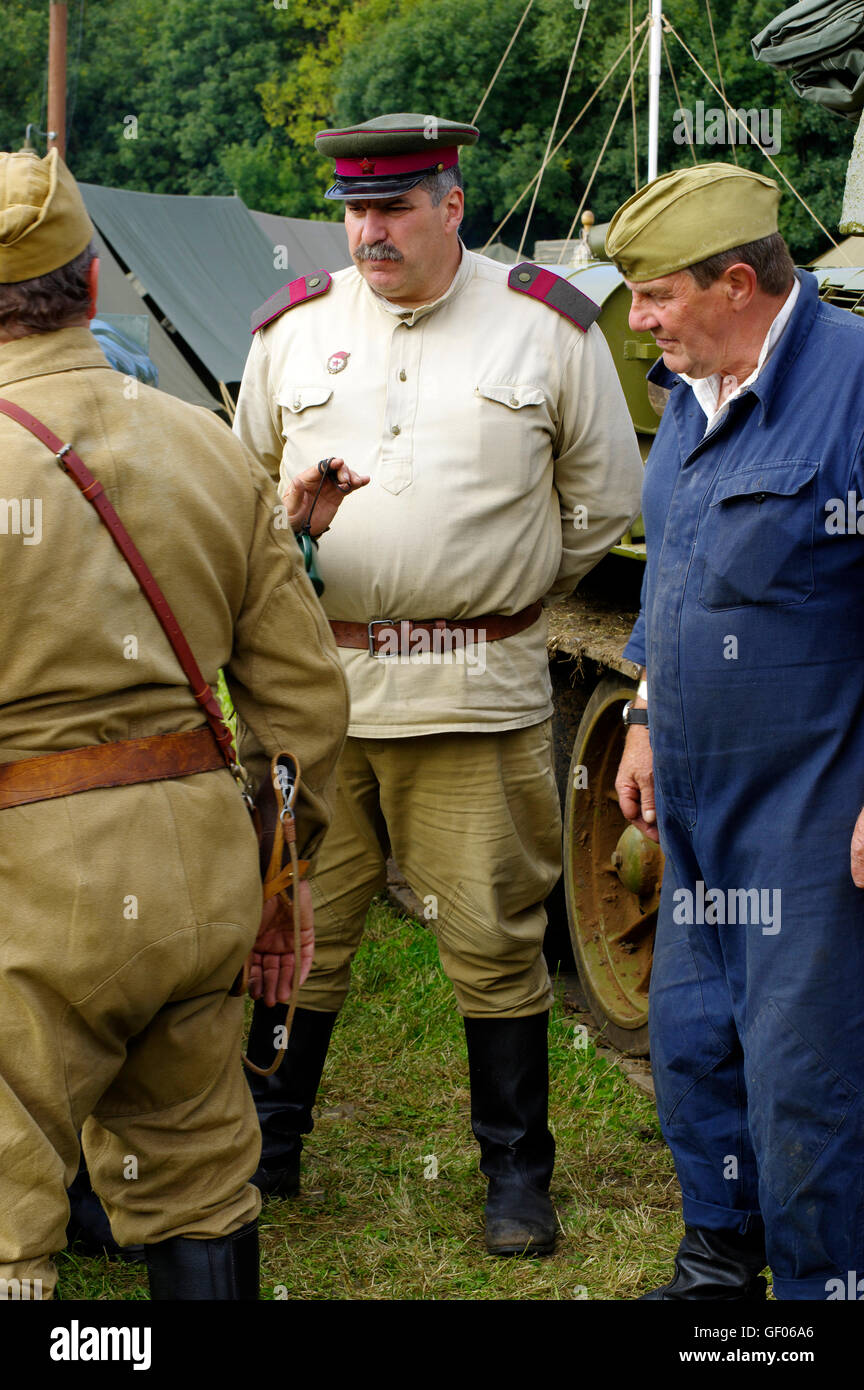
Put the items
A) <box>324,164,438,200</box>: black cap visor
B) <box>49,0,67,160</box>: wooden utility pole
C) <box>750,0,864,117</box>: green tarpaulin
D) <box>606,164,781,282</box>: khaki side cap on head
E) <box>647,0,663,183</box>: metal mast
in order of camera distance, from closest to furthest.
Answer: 1. <box>606,164,781,282</box>: khaki side cap on head
2. <box>324,164,438,200</box>: black cap visor
3. <box>750,0,864,117</box>: green tarpaulin
4. <box>647,0,663,183</box>: metal mast
5. <box>49,0,67,160</box>: wooden utility pole

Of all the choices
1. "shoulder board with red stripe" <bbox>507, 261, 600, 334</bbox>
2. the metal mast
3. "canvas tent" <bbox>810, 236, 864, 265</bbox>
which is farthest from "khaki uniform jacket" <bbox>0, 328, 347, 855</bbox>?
the metal mast

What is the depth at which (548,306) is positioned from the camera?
3232 mm

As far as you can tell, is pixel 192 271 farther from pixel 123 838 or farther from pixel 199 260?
pixel 123 838

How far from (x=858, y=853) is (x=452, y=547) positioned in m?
1.07

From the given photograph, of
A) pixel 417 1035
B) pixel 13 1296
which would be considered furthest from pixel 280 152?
pixel 13 1296

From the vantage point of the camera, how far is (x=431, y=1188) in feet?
11.6

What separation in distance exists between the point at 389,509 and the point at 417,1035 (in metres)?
1.72

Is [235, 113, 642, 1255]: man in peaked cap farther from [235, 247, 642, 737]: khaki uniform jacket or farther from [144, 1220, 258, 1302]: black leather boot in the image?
[144, 1220, 258, 1302]: black leather boot

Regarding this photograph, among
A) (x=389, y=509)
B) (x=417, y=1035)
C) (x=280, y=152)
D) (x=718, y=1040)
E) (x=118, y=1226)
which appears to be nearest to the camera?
(x=118, y=1226)

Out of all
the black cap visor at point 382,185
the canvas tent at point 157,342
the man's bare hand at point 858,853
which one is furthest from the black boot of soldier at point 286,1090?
the canvas tent at point 157,342

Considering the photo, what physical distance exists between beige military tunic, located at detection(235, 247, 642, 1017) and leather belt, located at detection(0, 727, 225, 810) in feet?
3.14

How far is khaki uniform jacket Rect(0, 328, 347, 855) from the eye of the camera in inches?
82.9

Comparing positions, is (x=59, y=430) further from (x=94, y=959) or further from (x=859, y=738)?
(x=859, y=738)

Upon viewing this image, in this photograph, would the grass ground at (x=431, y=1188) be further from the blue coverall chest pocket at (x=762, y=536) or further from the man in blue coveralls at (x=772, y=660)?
the blue coverall chest pocket at (x=762, y=536)
